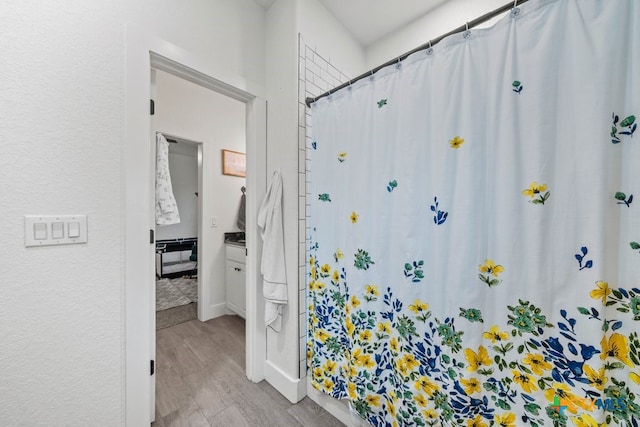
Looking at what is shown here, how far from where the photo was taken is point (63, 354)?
1001 millimetres

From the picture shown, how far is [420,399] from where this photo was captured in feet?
3.47

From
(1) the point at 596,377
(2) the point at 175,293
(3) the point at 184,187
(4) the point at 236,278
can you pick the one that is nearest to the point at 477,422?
(1) the point at 596,377

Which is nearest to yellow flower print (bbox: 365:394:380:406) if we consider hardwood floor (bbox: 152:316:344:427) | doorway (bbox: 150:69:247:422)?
hardwood floor (bbox: 152:316:344:427)

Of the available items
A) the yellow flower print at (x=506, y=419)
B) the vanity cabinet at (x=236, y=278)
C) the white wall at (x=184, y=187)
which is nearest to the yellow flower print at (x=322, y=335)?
the yellow flower print at (x=506, y=419)

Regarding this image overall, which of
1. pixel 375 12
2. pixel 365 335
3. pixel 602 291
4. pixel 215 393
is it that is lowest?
pixel 215 393

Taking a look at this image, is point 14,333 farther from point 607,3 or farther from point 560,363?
point 607,3

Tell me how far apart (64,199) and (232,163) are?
206cm

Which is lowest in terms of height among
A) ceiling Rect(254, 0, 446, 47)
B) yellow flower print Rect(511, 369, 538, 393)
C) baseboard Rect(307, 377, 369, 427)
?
baseboard Rect(307, 377, 369, 427)

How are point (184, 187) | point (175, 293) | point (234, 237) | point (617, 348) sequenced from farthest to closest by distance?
point (184, 187) < point (175, 293) < point (234, 237) < point (617, 348)

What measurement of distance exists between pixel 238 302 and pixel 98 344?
5.42ft

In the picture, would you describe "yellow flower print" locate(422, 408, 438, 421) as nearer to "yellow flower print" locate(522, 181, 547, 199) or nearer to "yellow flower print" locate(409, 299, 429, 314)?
"yellow flower print" locate(409, 299, 429, 314)

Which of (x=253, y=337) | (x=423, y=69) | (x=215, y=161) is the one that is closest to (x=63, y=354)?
(x=253, y=337)

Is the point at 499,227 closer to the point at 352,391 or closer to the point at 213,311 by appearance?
the point at 352,391

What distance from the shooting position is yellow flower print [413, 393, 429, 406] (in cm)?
104
